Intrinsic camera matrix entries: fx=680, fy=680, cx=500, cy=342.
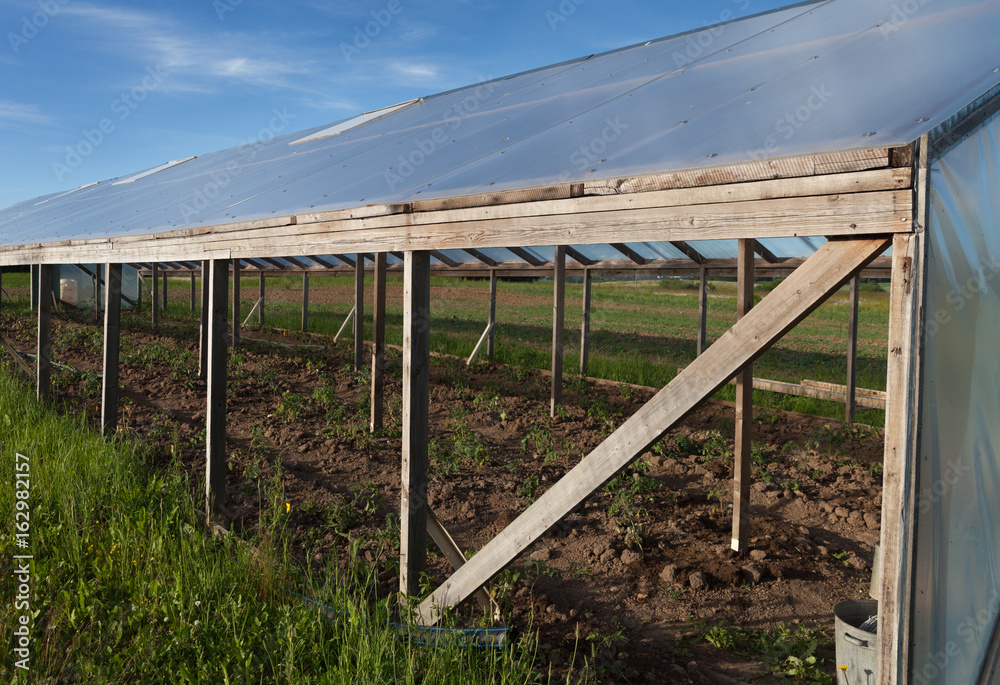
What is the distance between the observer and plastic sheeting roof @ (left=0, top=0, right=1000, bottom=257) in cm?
255

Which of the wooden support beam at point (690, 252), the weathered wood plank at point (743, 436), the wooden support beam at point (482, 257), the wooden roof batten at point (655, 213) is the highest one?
the wooden support beam at point (482, 257)

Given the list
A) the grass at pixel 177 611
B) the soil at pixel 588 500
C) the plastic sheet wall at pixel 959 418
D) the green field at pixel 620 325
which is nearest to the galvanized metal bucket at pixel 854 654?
the plastic sheet wall at pixel 959 418

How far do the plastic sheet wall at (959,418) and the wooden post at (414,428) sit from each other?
245 centimetres

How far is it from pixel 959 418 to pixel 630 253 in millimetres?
7624

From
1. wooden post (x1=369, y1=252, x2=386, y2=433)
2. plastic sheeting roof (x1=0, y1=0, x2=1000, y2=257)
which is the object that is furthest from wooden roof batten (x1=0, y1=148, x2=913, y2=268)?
wooden post (x1=369, y1=252, x2=386, y2=433)

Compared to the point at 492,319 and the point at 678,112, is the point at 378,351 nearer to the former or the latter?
the point at 678,112

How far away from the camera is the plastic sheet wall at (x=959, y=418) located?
2.12 meters

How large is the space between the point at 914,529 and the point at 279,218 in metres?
4.27

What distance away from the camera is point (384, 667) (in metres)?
3.00

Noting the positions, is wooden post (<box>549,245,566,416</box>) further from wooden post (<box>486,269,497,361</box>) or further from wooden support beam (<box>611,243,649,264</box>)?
wooden post (<box>486,269,497,361</box>)

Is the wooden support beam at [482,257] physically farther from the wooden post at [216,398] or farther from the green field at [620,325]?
the wooden post at [216,398]

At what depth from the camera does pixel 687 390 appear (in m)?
2.61

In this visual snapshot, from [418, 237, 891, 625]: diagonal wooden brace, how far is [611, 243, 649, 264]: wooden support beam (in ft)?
22.2

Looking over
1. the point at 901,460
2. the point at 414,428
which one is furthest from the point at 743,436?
the point at 901,460
